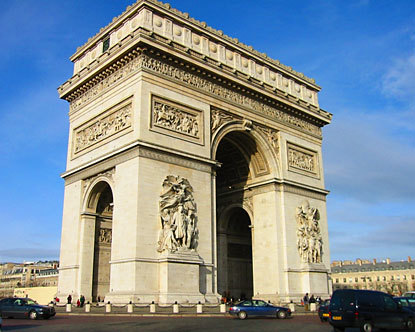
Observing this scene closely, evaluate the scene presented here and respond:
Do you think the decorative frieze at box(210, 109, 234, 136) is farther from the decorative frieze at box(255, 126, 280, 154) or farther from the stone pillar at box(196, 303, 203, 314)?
the stone pillar at box(196, 303, 203, 314)

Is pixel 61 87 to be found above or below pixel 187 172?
above

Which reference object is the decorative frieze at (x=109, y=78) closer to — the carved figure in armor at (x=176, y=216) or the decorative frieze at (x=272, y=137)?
the carved figure in armor at (x=176, y=216)

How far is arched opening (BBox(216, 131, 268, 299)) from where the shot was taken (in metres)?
33.3

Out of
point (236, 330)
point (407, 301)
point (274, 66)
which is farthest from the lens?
point (274, 66)

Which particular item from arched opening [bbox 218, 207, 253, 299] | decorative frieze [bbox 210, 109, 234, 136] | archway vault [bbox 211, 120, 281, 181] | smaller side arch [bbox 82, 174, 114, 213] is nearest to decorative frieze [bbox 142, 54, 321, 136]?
decorative frieze [bbox 210, 109, 234, 136]

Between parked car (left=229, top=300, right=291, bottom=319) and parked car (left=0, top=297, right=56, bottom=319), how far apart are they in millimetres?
8286

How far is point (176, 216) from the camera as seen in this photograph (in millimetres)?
24781

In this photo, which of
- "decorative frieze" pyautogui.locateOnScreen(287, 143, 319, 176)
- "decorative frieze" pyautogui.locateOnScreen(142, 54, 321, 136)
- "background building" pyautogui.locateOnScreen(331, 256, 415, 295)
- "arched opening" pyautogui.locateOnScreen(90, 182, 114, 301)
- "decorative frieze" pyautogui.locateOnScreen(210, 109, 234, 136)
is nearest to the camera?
"decorative frieze" pyautogui.locateOnScreen(142, 54, 321, 136)

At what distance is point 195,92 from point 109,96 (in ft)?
17.0

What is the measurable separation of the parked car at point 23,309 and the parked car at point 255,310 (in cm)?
829

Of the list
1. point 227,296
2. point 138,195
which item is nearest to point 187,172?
point 138,195

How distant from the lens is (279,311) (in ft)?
72.1

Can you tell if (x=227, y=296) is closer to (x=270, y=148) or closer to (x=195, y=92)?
(x=270, y=148)

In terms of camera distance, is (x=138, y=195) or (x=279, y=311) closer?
(x=279, y=311)
